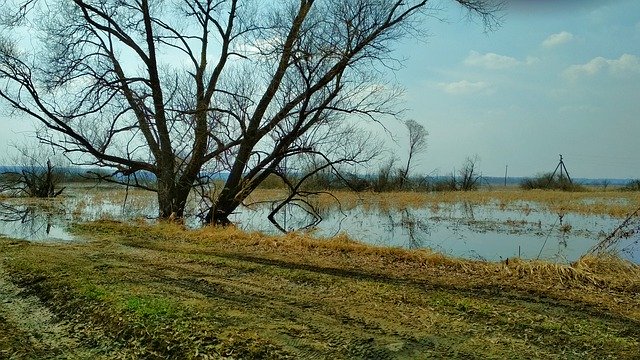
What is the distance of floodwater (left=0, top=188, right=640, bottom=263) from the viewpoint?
11039 millimetres

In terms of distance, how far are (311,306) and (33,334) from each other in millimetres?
2475

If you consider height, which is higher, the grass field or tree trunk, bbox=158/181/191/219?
tree trunk, bbox=158/181/191/219

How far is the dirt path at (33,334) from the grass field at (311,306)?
0.02 m

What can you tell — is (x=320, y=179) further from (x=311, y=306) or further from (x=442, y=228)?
(x=311, y=306)

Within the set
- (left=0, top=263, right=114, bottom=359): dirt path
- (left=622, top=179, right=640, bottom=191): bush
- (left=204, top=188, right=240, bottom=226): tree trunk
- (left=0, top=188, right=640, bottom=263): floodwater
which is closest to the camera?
(left=0, top=263, right=114, bottom=359): dirt path

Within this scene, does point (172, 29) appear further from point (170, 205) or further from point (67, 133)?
point (170, 205)

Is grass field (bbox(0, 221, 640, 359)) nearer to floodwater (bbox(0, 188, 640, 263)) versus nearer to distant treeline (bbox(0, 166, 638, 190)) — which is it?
floodwater (bbox(0, 188, 640, 263))

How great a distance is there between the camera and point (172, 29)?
48.9 ft

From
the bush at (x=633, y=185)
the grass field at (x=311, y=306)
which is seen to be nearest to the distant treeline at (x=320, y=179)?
the bush at (x=633, y=185)

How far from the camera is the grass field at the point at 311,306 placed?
157 inches

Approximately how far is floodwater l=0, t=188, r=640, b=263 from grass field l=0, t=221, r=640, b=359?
1889mm

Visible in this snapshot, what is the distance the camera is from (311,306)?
504 cm

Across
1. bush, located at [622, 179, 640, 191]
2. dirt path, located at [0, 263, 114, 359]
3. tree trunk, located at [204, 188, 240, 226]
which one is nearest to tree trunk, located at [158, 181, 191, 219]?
tree trunk, located at [204, 188, 240, 226]

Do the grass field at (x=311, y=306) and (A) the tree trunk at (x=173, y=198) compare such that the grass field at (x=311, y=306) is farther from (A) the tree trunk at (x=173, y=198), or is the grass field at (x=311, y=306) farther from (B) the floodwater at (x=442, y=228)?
(A) the tree trunk at (x=173, y=198)
